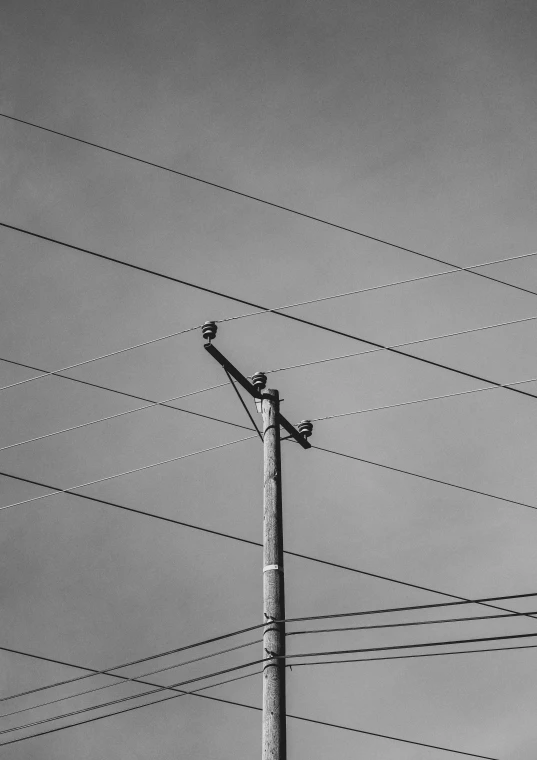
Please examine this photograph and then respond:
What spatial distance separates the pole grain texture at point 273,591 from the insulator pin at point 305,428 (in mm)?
623

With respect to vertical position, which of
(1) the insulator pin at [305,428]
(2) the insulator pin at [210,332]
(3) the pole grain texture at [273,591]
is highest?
(2) the insulator pin at [210,332]

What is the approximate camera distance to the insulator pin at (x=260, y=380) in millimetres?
11414

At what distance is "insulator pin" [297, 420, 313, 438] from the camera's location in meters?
11.8

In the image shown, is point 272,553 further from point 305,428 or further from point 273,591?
point 305,428

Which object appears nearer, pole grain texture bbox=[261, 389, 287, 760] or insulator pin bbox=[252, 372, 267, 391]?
pole grain texture bbox=[261, 389, 287, 760]

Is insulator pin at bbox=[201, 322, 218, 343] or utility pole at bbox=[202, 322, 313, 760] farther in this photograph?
insulator pin at bbox=[201, 322, 218, 343]

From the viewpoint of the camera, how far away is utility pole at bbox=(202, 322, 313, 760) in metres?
8.70

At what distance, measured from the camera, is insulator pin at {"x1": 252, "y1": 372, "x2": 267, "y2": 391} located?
1141 cm

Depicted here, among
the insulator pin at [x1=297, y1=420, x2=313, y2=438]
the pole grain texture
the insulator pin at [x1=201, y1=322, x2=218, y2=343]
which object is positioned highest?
the insulator pin at [x1=201, y1=322, x2=218, y2=343]

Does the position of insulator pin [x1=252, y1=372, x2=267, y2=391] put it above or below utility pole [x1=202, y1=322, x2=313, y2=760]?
above

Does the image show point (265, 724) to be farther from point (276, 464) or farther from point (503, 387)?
point (503, 387)

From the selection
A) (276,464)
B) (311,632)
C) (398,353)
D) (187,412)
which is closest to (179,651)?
(311,632)

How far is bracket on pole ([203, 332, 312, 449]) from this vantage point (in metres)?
11.4

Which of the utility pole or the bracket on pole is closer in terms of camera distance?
the utility pole
